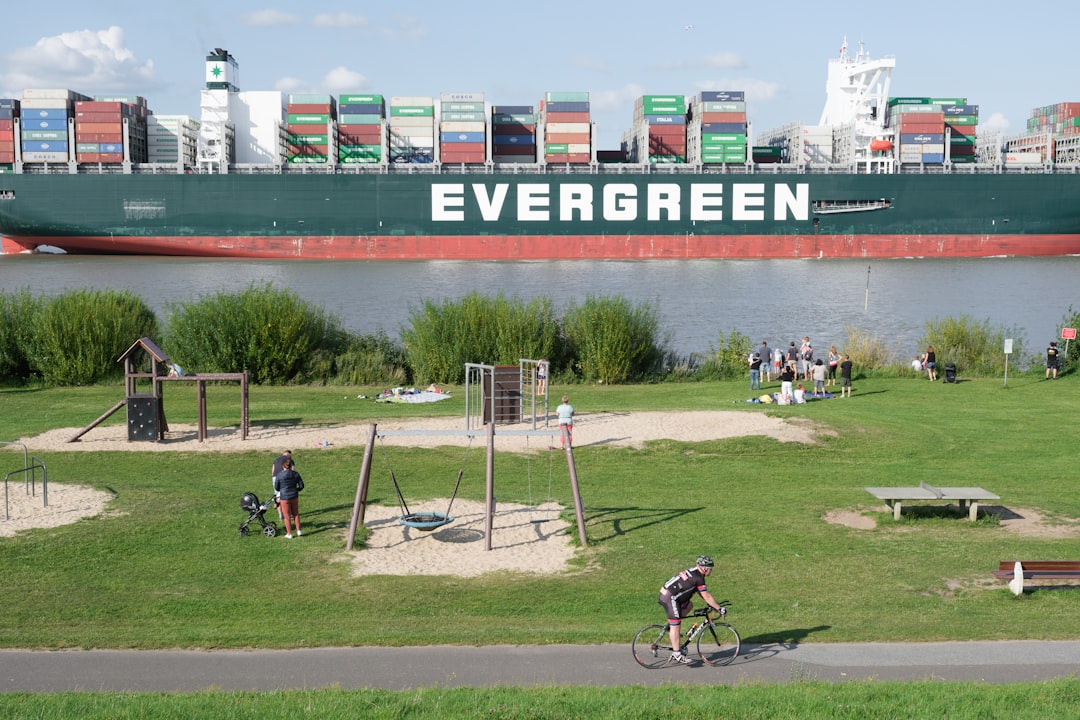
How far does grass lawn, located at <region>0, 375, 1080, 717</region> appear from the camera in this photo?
34.7ft

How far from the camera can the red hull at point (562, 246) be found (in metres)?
76.6

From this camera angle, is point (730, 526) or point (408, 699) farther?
point (730, 526)

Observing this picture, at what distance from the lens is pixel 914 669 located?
365 inches

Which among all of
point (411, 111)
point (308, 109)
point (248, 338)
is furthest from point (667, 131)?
point (248, 338)

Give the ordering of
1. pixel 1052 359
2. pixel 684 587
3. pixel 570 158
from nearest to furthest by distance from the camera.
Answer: pixel 684 587, pixel 1052 359, pixel 570 158

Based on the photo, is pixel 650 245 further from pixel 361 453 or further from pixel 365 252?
pixel 361 453

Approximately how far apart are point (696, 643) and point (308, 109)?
75070 millimetres

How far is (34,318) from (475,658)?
2415 centimetres

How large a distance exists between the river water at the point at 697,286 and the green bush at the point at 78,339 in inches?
453

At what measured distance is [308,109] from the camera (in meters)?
78.9

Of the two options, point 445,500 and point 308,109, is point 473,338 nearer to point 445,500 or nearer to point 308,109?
point 445,500

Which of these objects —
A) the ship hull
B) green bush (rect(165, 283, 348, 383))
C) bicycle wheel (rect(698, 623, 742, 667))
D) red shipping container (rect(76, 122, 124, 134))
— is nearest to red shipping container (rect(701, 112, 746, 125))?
the ship hull

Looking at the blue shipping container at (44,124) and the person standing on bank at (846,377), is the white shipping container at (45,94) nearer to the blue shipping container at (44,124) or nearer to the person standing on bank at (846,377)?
the blue shipping container at (44,124)

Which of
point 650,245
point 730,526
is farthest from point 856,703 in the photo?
point 650,245
